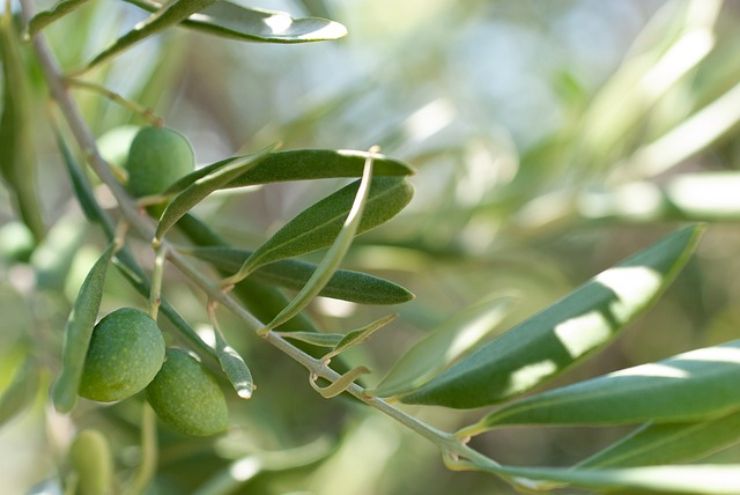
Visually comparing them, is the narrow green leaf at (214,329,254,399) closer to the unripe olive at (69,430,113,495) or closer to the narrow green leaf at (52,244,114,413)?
the narrow green leaf at (52,244,114,413)

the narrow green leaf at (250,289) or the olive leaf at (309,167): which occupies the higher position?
the olive leaf at (309,167)

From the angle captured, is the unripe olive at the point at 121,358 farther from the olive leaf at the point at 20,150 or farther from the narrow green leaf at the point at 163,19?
the olive leaf at the point at 20,150

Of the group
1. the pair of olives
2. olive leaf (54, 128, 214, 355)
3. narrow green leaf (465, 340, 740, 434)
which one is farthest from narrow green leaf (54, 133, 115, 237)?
narrow green leaf (465, 340, 740, 434)

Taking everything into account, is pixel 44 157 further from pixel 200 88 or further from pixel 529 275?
pixel 529 275

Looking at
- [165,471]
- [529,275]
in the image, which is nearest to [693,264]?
[529,275]

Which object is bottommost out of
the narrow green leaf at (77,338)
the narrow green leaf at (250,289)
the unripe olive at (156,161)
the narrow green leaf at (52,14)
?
the narrow green leaf at (250,289)

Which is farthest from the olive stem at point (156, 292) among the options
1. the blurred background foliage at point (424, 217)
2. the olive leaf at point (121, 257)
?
the blurred background foliage at point (424, 217)
